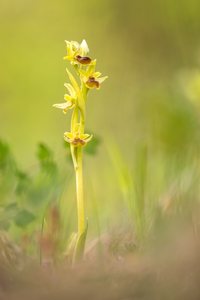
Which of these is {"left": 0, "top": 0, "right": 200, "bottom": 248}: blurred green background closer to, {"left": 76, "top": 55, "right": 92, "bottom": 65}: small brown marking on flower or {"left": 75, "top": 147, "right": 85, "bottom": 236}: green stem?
{"left": 75, "top": 147, "right": 85, "bottom": 236}: green stem

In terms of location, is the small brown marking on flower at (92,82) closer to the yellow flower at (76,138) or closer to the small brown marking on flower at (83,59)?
the small brown marking on flower at (83,59)

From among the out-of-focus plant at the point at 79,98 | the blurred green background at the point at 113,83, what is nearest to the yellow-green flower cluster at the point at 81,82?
the out-of-focus plant at the point at 79,98

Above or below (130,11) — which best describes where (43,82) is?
below

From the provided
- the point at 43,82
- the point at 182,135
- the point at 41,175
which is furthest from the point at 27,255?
the point at 43,82

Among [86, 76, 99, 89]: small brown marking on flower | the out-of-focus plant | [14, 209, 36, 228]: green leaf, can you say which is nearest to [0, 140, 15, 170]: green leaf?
[14, 209, 36, 228]: green leaf

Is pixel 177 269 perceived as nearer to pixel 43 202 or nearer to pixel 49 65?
pixel 43 202
